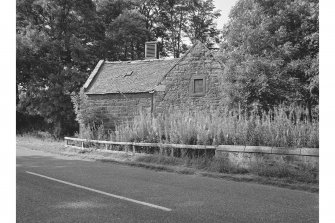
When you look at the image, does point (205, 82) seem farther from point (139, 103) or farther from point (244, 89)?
point (244, 89)

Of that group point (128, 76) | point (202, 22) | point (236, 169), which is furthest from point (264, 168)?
point (202, 22)

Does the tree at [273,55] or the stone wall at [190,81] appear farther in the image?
the stone wall at [190,81]

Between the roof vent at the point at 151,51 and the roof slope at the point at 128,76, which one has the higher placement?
the roof vent at the point at 151,51

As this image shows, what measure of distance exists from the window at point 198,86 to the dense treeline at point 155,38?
4.11 m

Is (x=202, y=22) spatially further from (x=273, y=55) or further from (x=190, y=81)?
(x=273, y=55)

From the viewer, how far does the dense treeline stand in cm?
1655

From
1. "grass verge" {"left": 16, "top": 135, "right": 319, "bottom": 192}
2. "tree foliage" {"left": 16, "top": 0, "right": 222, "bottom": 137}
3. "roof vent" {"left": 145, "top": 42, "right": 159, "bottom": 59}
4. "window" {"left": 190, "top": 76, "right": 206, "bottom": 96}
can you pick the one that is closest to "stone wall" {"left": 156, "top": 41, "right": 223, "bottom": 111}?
"window" {"left": 190, "top": 76, "right": 206, "bottom": 96}

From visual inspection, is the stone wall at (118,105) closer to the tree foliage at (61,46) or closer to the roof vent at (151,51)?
the tree foliage at (61,46)

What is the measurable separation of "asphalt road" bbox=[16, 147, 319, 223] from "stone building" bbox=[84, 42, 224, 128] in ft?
44.6

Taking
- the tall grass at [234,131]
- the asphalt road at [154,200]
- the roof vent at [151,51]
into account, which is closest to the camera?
the asphalt road at [154,200]

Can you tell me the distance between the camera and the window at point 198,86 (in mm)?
23312

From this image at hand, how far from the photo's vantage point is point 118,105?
87.6ft

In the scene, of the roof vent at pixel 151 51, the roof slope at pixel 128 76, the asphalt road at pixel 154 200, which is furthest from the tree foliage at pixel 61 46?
the asphalt road at pixel 154 200
